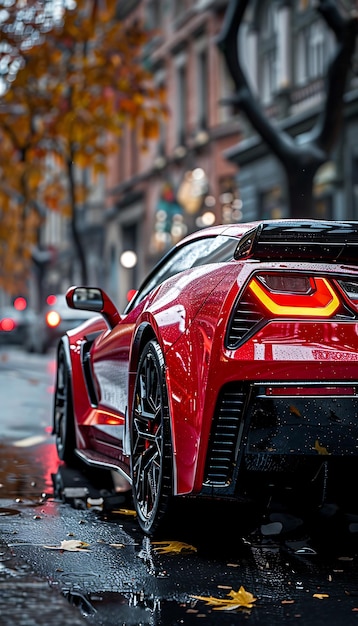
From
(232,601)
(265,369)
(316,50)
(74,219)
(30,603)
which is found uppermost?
(316,50)

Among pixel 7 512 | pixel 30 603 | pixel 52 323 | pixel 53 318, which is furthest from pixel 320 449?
pixel 52 323

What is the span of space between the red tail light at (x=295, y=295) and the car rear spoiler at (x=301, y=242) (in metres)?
0.09

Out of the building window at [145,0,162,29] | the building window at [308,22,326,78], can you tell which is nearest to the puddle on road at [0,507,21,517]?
the building window at [308,22,326,78]

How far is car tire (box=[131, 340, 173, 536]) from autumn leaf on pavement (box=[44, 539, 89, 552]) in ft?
0.99

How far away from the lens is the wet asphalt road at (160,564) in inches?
171

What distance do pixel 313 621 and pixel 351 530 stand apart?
1.96 m

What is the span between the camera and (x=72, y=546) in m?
5.68

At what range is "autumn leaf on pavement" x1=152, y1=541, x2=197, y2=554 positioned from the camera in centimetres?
557

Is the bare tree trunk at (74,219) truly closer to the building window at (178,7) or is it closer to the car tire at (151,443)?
the building window at (178,7)

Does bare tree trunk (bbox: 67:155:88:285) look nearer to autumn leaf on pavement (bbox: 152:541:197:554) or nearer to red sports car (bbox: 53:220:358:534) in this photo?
autumn leaf on pavement (bbox: 152:541:197:554)

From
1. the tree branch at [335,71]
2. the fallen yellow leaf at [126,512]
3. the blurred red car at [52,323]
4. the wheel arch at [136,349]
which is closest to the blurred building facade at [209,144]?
the blurred red car at [52,323]

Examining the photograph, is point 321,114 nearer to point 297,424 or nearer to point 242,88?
point 242,88

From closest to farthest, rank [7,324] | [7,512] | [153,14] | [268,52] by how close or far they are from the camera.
Result: 1. [7,512]
2. [268,52]
3. [7,324]
4. [153,14]

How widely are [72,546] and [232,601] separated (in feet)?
4.13
